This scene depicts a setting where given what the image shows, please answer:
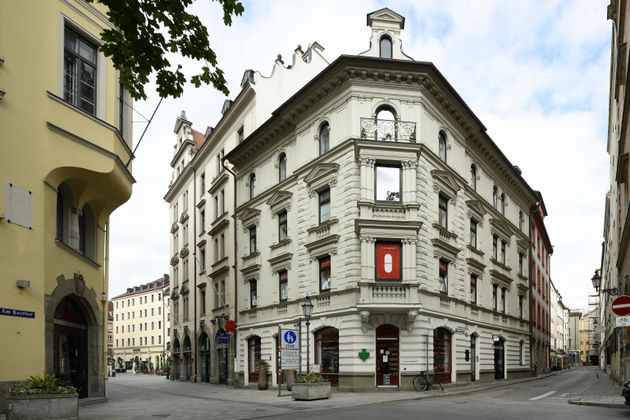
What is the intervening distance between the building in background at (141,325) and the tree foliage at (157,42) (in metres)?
99.2

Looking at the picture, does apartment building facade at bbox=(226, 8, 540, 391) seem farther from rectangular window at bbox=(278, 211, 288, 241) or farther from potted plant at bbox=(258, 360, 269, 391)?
potted plant at bbox=(258, 360, 269, 391)

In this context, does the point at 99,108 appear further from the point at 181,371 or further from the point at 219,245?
the point at 181,371

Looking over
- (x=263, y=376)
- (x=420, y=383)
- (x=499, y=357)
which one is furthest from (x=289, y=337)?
(x=499, y=357)

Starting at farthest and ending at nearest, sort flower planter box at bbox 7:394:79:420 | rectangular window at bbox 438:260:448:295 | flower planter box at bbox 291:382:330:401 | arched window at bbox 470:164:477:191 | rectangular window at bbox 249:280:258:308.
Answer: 1. rectangular window at bbox 249:280:258:308
2. arched window at bbox 470:164:477:191
3. rectangular window at bbox 438:260:448:295
4. flower planter box at bbox 291:382:330:401
5. flower planter box at bbox 7:394:79:420

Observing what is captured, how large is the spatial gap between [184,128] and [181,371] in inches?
791

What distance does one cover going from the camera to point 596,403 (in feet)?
59.6

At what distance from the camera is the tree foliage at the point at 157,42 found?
24.9 feet

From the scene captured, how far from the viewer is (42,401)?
13680 millimetres

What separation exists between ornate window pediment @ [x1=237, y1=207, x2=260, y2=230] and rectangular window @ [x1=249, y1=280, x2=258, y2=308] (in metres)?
3.29

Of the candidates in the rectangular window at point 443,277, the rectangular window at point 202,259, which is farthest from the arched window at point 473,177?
the rectangular window at point 202,259

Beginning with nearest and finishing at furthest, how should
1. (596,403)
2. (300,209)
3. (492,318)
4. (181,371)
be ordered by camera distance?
(596,403) < (300,209) < (492,318) < (181,371)

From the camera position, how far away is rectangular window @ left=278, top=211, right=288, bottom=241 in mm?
31798

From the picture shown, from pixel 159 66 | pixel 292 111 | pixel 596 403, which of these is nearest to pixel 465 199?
pixel 292 111

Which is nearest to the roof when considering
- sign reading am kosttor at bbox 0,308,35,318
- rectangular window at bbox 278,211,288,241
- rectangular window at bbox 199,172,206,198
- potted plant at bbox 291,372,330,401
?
rectangular window at bbox 199,172,206,198
